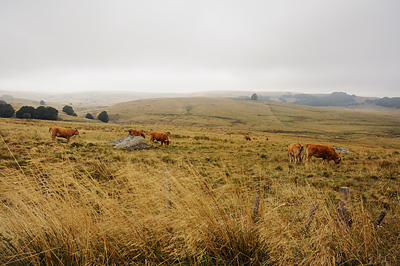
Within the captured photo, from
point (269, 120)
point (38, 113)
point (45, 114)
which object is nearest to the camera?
point (38, 113)

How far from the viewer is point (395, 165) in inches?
455

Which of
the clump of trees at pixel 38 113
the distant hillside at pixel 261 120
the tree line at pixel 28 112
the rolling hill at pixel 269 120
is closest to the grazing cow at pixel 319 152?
the distant hillside at pixel 261 120

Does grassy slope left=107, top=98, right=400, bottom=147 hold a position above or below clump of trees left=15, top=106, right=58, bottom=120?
below

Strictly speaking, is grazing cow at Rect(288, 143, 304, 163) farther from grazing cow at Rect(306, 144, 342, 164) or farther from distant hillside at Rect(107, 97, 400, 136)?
distant hillside at Rect(107, 97, 400, 136)

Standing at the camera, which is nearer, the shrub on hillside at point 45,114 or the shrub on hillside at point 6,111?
the shrub on hillside at point 6,111

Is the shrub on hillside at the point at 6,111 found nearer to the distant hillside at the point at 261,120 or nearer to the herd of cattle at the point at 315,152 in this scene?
the distant hillside at the point at 261,120

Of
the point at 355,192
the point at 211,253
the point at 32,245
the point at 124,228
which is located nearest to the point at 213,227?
the point at 211,253

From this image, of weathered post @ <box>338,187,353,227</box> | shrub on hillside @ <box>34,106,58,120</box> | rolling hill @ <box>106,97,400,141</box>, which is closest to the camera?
weathered post @ <box>338,187,353,227</box>

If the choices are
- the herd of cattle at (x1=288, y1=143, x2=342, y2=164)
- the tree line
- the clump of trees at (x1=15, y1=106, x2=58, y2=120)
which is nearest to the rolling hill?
the clump of trees at (x1=15, y1=106, x2=58, y2=120)

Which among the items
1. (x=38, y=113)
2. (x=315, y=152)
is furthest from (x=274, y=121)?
(x=38, y=113)

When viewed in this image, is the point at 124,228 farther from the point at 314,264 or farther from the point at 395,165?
the point at 395,165

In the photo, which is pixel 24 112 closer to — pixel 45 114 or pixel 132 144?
pixel 45 114

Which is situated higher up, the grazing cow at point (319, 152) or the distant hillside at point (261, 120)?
the grazing cow at point (319, 152)

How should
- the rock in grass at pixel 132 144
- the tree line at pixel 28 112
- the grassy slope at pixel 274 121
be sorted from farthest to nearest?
the grassy slope at pixel 274 121 < the tree line at pixel 28 112 < the rock in grass at pixel 132 144
